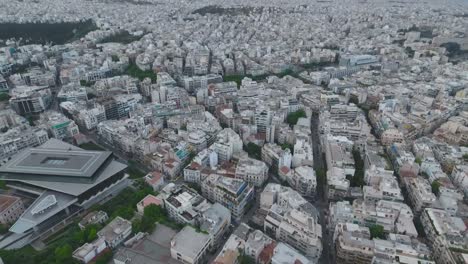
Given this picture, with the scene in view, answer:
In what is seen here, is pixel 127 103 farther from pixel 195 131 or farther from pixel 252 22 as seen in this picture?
pixel 252 22

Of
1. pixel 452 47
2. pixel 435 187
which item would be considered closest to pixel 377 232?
pixel 435 187

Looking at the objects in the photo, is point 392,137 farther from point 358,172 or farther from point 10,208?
point 10,208

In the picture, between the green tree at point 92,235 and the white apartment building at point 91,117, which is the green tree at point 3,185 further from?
the white apartment building at point 91,117

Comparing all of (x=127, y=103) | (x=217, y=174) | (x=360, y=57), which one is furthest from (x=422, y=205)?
(x=360, y=57)

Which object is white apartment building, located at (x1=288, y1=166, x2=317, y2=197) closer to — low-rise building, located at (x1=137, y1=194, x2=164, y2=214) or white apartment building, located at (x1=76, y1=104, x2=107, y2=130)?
low-rise building, located at (x1=137, y1=194, x2=164, y2=214)

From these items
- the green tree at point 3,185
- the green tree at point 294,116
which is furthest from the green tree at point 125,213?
the green tree at point 294,116
